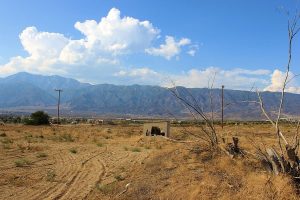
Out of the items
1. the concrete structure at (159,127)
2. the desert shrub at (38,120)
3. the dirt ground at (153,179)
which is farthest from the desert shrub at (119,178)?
the desert shrub at (38,120)

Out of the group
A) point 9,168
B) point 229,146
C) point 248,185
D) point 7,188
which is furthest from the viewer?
point 9,168

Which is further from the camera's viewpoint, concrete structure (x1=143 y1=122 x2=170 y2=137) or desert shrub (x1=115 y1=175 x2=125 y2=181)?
concrete structure (x1=143 y1=122 x2=170 y2=137)

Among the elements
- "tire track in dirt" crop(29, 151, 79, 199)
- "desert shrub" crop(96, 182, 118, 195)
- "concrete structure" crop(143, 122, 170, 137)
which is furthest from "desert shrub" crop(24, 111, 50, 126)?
"desert shrub" crop(96, 182, 118, 195)

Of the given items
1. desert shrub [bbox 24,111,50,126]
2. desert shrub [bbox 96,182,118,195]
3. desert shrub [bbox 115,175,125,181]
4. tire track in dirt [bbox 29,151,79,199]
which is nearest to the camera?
tire track in dirt [bbox 29,151,79,199]

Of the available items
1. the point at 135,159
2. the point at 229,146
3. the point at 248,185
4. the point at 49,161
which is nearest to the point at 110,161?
the point at 135,159

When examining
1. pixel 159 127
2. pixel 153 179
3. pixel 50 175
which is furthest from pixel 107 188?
pixel 159 127

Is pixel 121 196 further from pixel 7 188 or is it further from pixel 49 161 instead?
pixel 49 161

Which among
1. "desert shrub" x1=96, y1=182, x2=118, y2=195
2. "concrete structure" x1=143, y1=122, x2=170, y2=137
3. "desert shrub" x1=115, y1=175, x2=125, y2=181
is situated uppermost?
"concrete structure" x1=143, y1=122, x2=170, y2=137

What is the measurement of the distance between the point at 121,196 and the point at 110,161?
8.19 meters

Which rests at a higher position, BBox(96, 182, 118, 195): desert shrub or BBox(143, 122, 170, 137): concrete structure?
BBox(143, 122, 170, 137): concrete structure

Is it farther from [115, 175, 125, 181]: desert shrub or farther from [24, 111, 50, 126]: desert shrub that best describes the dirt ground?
[24, 111, 50, 126]: desert shrub

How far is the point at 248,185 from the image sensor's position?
35.8ft

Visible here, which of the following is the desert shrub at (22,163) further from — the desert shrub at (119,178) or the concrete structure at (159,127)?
the concrete structure at (159,127)

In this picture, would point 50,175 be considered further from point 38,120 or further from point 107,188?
point 38,120
